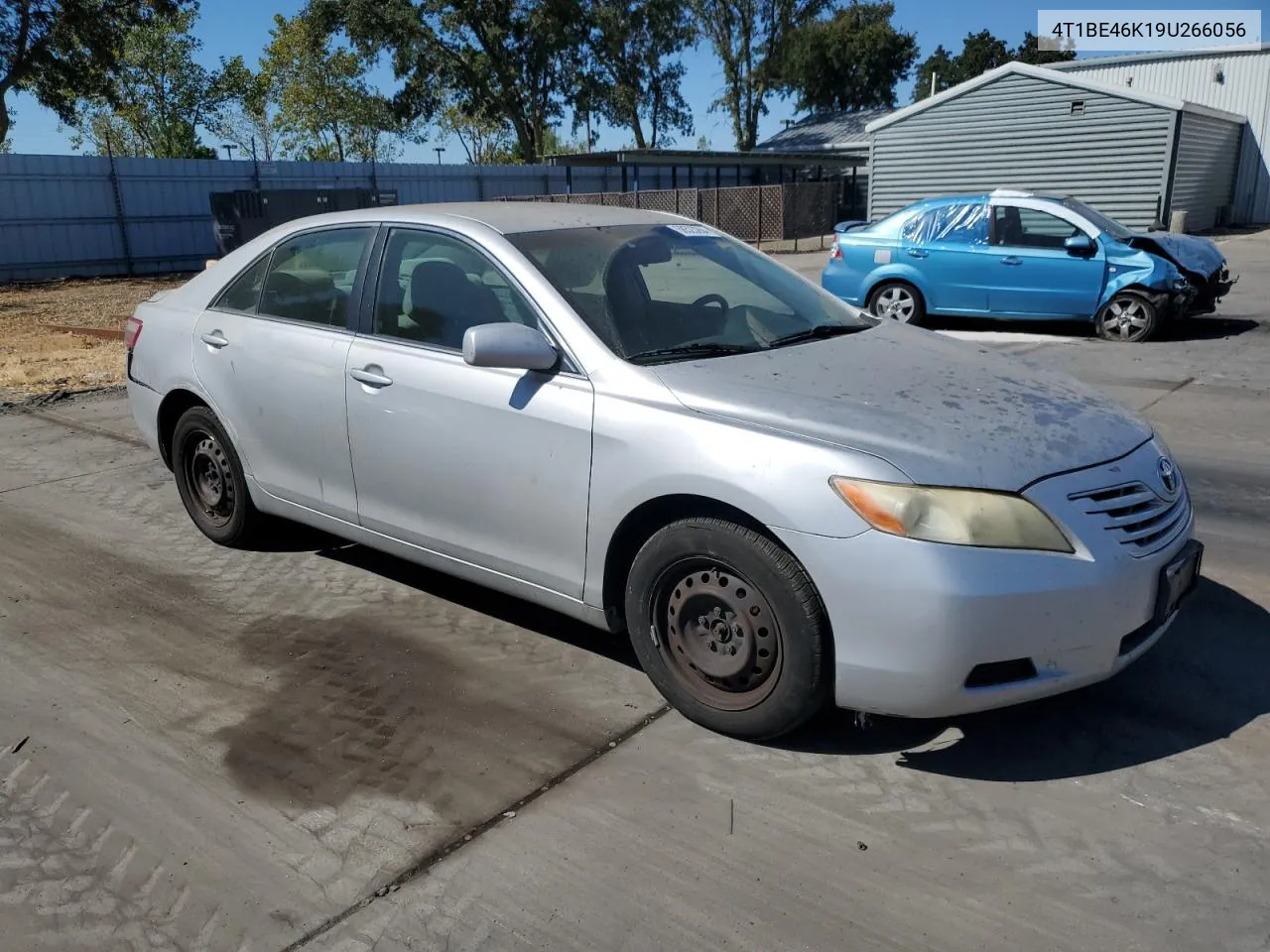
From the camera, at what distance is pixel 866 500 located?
9.60 feet

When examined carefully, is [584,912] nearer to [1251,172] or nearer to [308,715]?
[308,715]

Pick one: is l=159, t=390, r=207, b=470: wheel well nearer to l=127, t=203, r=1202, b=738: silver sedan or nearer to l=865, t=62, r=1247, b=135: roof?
l=127, t=203, r=1202, b=738: silver sedan

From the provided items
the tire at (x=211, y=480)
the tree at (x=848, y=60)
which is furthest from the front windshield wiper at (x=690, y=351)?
the tree at (x=848, y=60)

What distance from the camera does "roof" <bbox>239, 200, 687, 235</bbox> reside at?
4.17 m

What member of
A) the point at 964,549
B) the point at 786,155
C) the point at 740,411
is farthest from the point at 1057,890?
the point at 786,155

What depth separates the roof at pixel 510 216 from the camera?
13.7 ft

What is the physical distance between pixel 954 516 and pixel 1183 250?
10235 millimetres

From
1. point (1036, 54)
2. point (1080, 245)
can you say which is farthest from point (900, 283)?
point (1036, 54)

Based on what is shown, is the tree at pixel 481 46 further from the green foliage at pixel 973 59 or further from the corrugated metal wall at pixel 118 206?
the green foliage at pixel 973 59

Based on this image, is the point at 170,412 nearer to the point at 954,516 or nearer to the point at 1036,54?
the point at 954,516

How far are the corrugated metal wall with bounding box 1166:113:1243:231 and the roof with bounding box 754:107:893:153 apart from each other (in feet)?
50.5

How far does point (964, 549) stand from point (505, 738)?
5.17 ft

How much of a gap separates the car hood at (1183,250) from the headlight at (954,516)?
31.0ft

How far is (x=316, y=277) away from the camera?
15.0 feet
